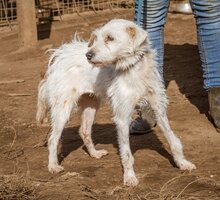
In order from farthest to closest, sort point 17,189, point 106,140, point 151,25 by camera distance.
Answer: point 106,140 < point 151,25 < point 17,189

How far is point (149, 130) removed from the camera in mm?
5859

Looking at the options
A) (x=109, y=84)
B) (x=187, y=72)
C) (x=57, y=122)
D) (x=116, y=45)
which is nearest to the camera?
(x=116, y=45)

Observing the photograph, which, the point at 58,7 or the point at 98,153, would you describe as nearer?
the point at 98,153

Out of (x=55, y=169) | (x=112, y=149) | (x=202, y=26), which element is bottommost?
(x=112, y=149)

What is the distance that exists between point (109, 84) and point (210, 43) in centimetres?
128

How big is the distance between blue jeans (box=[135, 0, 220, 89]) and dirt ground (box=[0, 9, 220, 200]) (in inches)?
20.8

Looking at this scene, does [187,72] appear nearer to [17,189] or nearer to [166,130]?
[166,130]

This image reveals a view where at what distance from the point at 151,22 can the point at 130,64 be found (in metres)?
1.09

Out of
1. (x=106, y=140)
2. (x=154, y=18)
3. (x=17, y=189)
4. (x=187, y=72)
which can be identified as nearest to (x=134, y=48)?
(x=154, y=18)

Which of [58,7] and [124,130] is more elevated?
[124,130]

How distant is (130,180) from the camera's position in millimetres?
4621

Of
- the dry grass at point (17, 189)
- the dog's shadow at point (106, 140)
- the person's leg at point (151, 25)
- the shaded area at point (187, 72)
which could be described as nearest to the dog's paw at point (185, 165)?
the dog's shadow at point (106, 140)

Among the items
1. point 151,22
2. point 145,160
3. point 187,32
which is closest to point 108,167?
point 145,160

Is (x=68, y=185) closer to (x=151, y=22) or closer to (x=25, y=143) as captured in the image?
A: (x=25, y=143)
